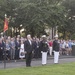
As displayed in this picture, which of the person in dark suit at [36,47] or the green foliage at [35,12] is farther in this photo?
the green foliage at [35,12]

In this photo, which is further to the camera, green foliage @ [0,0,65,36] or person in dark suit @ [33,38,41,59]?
green foliage @ [0,0,65,36]

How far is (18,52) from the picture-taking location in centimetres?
2412

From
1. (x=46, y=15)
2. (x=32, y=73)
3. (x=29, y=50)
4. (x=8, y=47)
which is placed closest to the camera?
(x=32, y=73)

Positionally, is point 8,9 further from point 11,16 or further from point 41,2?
point 41,2

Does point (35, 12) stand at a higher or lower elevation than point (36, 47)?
higher

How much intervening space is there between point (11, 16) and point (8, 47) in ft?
49.9

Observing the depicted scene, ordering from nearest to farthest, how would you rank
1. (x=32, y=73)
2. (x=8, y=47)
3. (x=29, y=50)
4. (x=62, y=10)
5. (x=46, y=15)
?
(x=32, y=73)
(x=29, y=50)
(x=8, y=47)
(x=46, y=15)
(x=62, y=10)

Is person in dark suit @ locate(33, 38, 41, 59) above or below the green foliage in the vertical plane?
below

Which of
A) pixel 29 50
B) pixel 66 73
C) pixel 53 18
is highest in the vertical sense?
pixel 53 18

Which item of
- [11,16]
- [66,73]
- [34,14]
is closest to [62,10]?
[34,14]

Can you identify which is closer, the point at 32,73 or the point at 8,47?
the point at 32,73

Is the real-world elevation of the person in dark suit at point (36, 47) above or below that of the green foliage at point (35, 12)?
below

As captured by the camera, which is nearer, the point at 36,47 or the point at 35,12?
the point at 36,47

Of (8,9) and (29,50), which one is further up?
(8,9)
